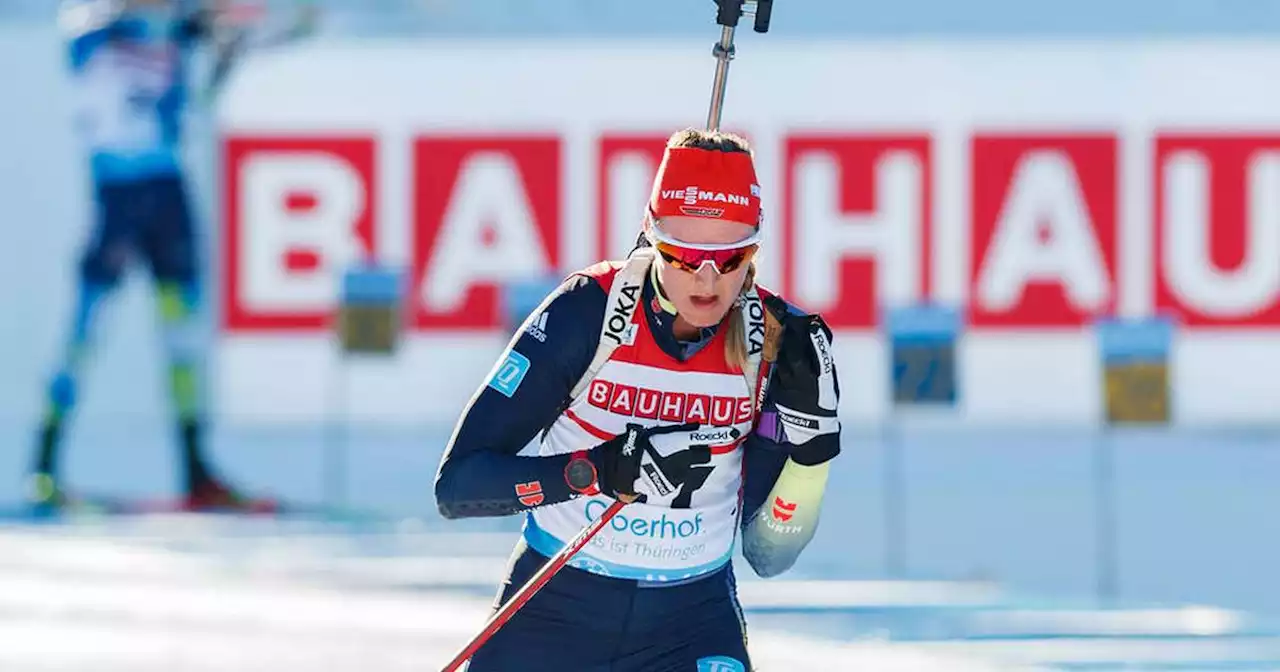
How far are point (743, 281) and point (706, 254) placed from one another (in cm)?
14

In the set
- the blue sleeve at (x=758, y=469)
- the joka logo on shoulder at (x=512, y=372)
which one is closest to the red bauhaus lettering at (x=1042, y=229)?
the blue sleeve at (x=758, y=469)

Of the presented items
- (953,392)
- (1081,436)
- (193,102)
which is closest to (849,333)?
(1081,436)

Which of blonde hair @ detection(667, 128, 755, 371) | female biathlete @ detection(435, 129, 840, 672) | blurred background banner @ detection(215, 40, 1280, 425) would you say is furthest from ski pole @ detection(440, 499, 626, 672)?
blurred background banner @ detection(215, 40, 1280, 425)

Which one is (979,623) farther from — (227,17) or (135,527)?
(227,17)

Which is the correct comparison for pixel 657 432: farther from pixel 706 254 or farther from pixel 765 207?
pixel 765 207

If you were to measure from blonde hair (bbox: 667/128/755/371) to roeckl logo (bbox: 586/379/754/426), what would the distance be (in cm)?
8

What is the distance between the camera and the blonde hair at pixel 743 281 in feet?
15.1

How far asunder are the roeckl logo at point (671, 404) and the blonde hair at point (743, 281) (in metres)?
0.08

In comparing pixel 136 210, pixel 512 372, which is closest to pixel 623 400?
pixel 512 372

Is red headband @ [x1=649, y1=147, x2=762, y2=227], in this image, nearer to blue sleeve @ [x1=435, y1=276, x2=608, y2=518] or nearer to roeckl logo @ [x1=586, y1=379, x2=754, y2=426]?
blue sleeve @ [x1=435, y1=276, x2=608, y2=518]

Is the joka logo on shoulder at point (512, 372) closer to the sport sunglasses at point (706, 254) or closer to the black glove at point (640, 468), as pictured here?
the black glove at point (640, 468)

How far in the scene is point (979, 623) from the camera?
28.5 ft

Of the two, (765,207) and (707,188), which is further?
(765,207)

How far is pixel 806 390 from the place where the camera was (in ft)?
14.9
